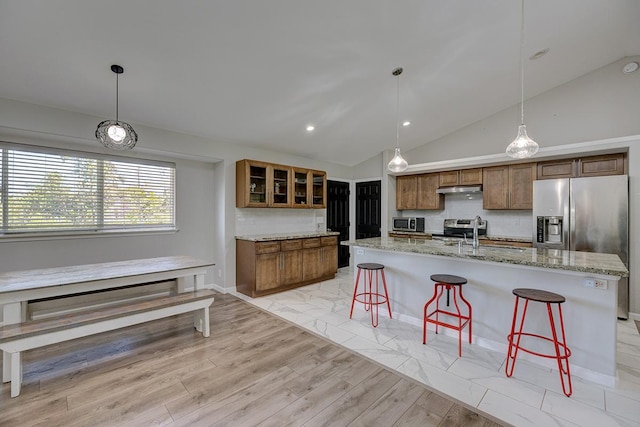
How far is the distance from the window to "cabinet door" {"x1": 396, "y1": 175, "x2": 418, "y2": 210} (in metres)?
4.27

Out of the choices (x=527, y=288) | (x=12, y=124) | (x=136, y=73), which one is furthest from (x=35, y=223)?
(x=527, y=288)

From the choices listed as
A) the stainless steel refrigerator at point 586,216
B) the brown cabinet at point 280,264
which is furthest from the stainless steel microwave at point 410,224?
the stainless steel refrigerator at point 586,216

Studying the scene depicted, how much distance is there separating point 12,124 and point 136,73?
1.42 meters

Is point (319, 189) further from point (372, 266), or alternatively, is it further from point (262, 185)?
point (372, 266)

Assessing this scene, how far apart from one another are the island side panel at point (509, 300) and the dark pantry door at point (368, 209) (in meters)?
2.43

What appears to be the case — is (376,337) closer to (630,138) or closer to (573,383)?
(573,383)

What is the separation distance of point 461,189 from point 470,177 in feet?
0.83

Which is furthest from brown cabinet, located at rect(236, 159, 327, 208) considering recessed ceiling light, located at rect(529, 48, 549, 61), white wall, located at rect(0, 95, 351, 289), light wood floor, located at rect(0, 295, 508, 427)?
recessed ceiling light, located at rect(529, 48, 549, 61)

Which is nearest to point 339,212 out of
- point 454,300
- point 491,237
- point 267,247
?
point 267,247

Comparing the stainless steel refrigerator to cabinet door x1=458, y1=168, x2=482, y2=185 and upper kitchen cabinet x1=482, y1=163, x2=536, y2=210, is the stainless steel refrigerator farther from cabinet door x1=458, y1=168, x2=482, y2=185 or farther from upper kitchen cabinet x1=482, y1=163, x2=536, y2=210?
cabinet door x1=458, y1=168, x2=482, y2=185

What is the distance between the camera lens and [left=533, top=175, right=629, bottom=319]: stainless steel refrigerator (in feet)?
11.5

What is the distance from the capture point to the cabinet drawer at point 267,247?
4.28m

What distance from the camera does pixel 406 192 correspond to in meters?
5.88

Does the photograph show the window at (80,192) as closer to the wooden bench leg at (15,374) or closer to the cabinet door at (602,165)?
the wooden bench leg at (15,374)
